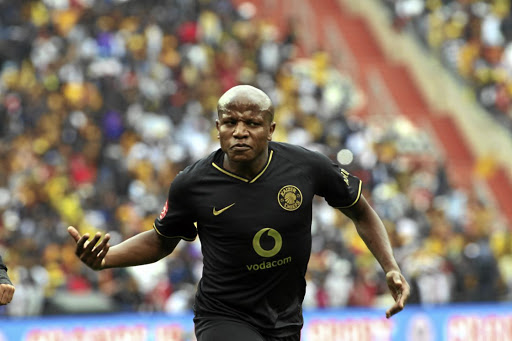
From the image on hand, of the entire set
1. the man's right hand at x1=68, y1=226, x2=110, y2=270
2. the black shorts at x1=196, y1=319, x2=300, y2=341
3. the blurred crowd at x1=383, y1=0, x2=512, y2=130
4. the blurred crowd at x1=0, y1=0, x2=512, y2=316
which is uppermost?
the blurred crowd at x1=383, y1=0, x2=512, y2=130

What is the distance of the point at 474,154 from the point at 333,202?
18.0 m

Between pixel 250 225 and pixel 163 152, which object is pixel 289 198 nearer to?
pixel 250 225

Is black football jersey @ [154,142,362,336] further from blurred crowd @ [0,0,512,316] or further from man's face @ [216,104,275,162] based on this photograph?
blurred crowd @ [0,0,512,316]

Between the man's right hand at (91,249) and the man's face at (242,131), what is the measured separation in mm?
786

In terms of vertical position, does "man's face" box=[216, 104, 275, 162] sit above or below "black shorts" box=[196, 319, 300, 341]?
above

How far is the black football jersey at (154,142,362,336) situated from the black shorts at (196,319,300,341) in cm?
4

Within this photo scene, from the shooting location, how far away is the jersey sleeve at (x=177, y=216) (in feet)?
19.5

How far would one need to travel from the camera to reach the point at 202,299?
5992 millimetres

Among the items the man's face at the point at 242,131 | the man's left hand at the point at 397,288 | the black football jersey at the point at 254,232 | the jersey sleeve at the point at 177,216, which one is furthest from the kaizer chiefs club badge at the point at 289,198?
the man's left hand at the point at 397,288

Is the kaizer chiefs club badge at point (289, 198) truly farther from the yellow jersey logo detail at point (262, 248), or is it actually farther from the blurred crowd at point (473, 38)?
the blurred crowd at point (473, 38)

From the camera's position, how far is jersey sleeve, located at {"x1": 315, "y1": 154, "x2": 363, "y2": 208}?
6031 millimetres

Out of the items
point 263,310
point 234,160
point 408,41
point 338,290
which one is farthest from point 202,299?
→ point 408,41

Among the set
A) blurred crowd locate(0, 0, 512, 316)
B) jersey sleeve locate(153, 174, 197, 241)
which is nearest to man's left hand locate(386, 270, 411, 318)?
jersey sleeve locate(153, 174, 197, 241)

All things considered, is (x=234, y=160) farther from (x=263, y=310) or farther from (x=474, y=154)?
(x=474, y=154)
